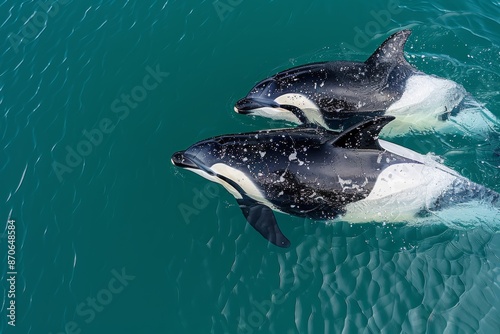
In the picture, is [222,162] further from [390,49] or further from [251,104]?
[390,49]

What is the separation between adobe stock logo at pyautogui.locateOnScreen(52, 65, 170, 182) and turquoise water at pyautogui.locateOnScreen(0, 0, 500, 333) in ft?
0.11

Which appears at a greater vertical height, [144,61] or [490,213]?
[144,61]

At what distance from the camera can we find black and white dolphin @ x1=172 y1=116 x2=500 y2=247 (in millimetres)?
8453

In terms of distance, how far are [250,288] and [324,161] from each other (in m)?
2.56

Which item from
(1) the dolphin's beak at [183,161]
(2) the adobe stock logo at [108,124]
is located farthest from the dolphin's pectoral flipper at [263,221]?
(2) the adobe stock logo at [108,124]

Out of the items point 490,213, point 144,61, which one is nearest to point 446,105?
point 490,213

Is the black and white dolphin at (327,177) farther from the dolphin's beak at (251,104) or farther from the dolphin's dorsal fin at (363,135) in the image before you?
the dolphin's beak at (251,104)

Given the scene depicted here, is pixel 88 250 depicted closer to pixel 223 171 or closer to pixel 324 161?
pixel 223 171

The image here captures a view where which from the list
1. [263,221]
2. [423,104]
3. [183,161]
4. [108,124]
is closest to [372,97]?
[423,104]

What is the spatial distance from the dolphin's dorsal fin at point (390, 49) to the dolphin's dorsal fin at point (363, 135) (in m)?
2.44

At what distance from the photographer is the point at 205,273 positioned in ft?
30.1

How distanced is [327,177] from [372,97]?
2606mm

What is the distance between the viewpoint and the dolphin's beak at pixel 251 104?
423 inches

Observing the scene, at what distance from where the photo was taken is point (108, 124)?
11680 millimetres
